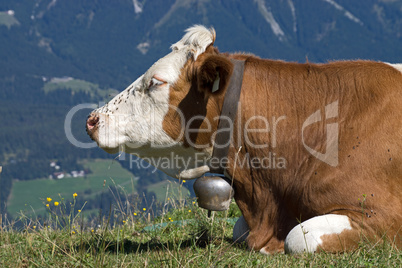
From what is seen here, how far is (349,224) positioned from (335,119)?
4.12 feet

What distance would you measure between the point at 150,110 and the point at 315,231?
240 centimetres

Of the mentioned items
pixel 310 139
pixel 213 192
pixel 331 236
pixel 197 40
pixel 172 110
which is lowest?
pixel 331 236

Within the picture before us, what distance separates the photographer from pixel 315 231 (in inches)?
220

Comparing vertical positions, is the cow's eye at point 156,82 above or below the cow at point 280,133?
above

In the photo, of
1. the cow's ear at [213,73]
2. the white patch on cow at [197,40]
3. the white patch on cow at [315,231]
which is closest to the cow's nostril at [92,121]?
the white patch on cow at [197,40]

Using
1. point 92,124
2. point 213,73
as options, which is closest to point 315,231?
point 213,73

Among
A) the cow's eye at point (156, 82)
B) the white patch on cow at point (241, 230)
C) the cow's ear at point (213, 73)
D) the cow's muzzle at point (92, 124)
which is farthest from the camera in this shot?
the white patch on cow at point (241, 230)

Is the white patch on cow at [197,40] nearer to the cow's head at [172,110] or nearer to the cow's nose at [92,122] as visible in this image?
the cow's head at [172,110]

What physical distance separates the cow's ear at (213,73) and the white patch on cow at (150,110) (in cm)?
37

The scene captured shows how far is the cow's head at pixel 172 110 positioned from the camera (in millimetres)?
6484

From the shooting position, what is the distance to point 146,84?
6660 mm

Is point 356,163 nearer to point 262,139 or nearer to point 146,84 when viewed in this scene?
point 262,139

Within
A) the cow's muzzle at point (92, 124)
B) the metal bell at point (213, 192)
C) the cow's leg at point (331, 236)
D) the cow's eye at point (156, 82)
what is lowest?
the cow's leg at point (331, 236)

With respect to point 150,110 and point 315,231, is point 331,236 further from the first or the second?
point 150,110
